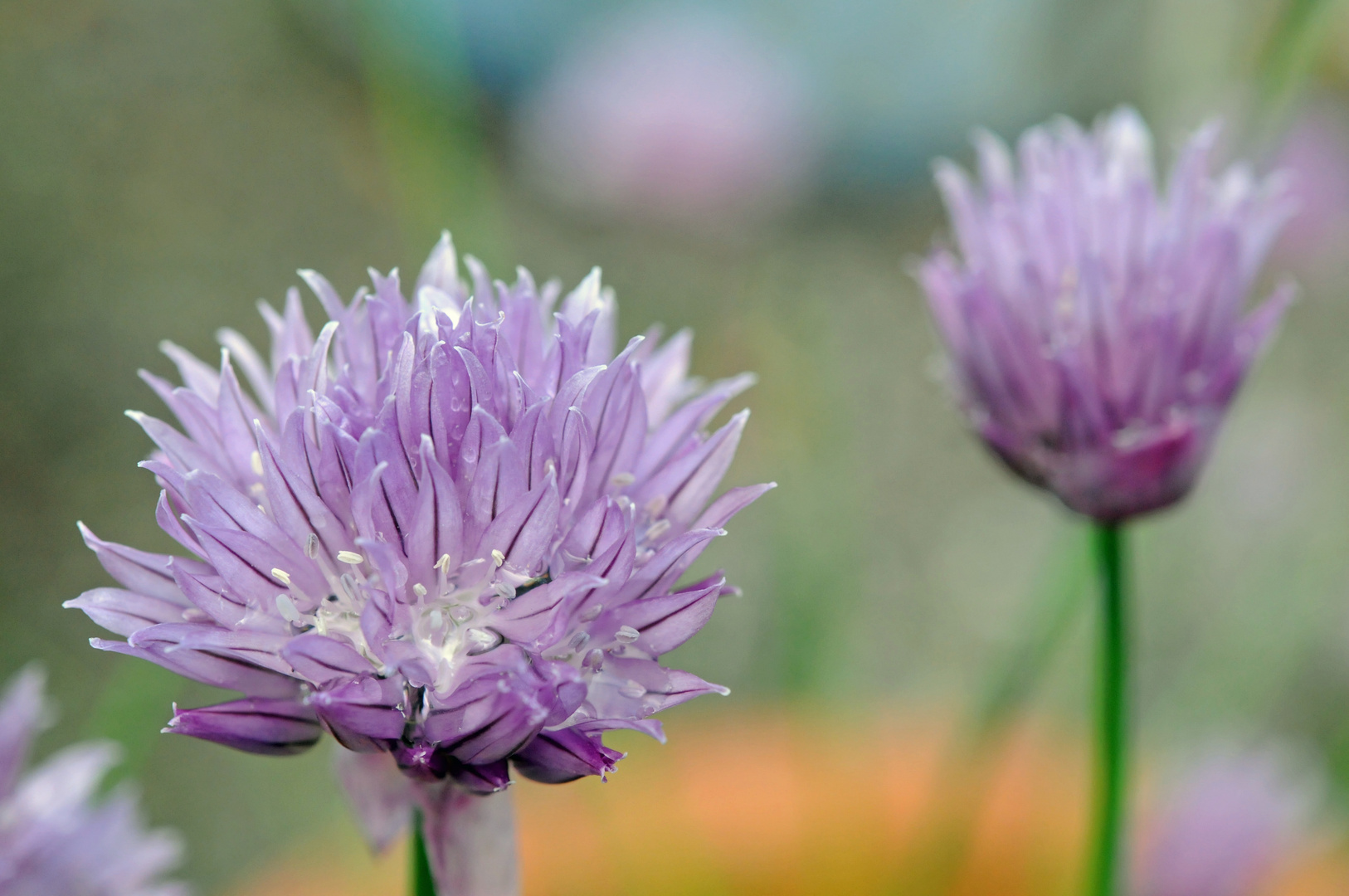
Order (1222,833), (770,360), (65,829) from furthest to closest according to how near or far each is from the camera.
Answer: (770,360)
(1222,833)
(65,829)

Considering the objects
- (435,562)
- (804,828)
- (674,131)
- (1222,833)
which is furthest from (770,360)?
(435,562)

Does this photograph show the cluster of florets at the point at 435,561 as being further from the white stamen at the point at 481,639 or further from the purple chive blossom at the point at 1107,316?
the purple chive blossom at the point at 1107,316

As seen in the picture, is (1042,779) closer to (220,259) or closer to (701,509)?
(701,509)

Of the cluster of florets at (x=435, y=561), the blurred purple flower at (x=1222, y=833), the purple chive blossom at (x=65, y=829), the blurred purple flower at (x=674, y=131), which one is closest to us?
the cluster of florets at (x=435, y=561)

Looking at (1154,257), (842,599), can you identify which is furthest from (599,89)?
(1154,257)

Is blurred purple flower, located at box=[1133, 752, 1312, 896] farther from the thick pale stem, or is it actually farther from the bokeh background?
the thick pale stem

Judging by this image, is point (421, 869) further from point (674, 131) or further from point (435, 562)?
point (674, 131)

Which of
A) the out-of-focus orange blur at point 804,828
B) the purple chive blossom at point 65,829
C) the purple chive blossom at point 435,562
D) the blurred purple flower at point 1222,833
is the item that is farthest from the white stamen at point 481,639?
the blurred purple flower at point 1222,833
